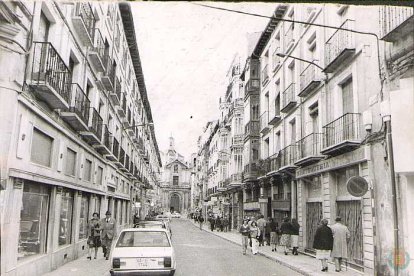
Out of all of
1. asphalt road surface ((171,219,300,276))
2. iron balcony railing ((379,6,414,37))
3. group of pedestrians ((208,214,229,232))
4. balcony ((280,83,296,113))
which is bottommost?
asphalt road surface ((171,219,300,276))

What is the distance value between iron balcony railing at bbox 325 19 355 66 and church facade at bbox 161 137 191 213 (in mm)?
93167

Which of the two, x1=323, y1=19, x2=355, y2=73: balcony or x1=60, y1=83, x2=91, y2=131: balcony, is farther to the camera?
x1=323, y1=19, x2=355, y2=73: balcony

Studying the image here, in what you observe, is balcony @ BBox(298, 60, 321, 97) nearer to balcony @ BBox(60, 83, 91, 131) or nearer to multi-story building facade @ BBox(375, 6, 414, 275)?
multi-story building facade @ BBox(375, 6, 414, 275)

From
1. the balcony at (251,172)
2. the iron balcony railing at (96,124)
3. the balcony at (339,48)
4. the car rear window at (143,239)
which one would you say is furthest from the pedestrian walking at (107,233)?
the balcony at (251,172)

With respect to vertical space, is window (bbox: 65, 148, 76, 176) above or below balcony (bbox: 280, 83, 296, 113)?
below

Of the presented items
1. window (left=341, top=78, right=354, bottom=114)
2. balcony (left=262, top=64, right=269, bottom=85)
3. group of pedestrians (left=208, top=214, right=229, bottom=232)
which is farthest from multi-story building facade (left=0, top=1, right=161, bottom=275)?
group of pedestrians (left=208, top=214, right=229, bottom=232)

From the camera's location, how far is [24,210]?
10023 mm

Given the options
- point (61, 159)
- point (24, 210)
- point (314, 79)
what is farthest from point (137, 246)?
point (314, 79)

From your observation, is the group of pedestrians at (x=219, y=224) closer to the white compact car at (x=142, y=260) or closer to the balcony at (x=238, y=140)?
the balcony at (x=238, y=140)

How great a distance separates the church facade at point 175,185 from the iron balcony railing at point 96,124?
8851 centimetres

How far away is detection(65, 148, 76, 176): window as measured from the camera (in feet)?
46.3

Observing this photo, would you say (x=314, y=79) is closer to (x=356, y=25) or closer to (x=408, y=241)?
(x=356, y=25)

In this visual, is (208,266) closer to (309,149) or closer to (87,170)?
(309,149)

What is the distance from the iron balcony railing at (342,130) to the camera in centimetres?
1310
